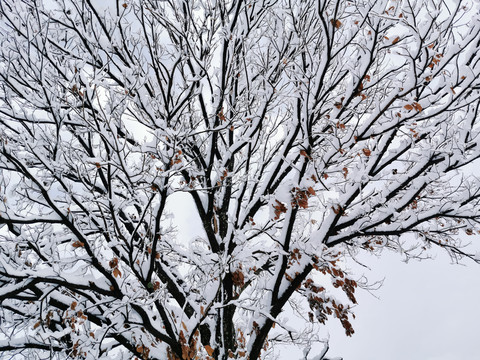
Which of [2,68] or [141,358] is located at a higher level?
[2,68]

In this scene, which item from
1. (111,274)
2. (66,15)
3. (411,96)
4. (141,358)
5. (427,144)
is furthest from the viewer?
(66,15)

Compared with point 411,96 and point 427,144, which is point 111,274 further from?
point 427,144

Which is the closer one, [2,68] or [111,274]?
[111,274]

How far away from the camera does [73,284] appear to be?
3.08 m

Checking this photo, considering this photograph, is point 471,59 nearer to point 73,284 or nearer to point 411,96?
point 411,96

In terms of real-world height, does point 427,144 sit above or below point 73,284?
above

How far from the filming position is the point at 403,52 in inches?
133

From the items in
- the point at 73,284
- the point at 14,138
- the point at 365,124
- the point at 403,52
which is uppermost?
the point at 14,138

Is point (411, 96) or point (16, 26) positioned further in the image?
point (16, 26)

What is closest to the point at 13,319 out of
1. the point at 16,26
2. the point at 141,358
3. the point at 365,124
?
the point at 141,358

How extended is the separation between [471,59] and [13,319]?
6.34m

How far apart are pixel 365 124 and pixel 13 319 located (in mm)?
4790

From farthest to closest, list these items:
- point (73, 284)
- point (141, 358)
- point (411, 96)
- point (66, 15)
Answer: point (66, 15) < point (141, 358) < point (411, 96) < point (73, 284)

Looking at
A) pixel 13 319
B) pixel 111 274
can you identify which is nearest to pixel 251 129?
pixel 111 274
